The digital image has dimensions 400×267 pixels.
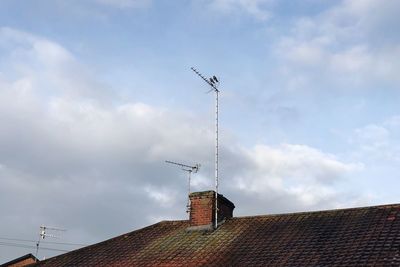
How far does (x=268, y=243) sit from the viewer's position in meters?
15.7

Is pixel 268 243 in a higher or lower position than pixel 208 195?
lower

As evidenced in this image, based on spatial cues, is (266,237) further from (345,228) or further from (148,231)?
(148,231)

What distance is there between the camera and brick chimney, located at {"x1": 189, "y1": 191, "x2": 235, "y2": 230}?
61.0 ft

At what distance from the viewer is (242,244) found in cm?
1616

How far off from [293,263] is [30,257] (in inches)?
903

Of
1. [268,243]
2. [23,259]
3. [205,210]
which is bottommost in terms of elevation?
[268,243]

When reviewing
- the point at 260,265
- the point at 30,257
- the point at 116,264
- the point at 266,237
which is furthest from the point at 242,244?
the point at 30,257

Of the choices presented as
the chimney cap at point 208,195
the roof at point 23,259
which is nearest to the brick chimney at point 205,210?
the chimney cap at point 208,195

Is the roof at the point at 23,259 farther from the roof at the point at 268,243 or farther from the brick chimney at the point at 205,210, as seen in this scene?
the brick chimney at the point at 205,210

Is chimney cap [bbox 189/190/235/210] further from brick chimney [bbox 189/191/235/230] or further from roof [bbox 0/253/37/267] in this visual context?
roof [bbox 0/253/37/267]

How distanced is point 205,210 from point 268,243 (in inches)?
144

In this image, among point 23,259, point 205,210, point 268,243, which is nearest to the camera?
point 268,243

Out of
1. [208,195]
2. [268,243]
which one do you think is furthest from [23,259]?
[268,243]

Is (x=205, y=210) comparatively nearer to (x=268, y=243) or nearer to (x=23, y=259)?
(x=268, y=243)
